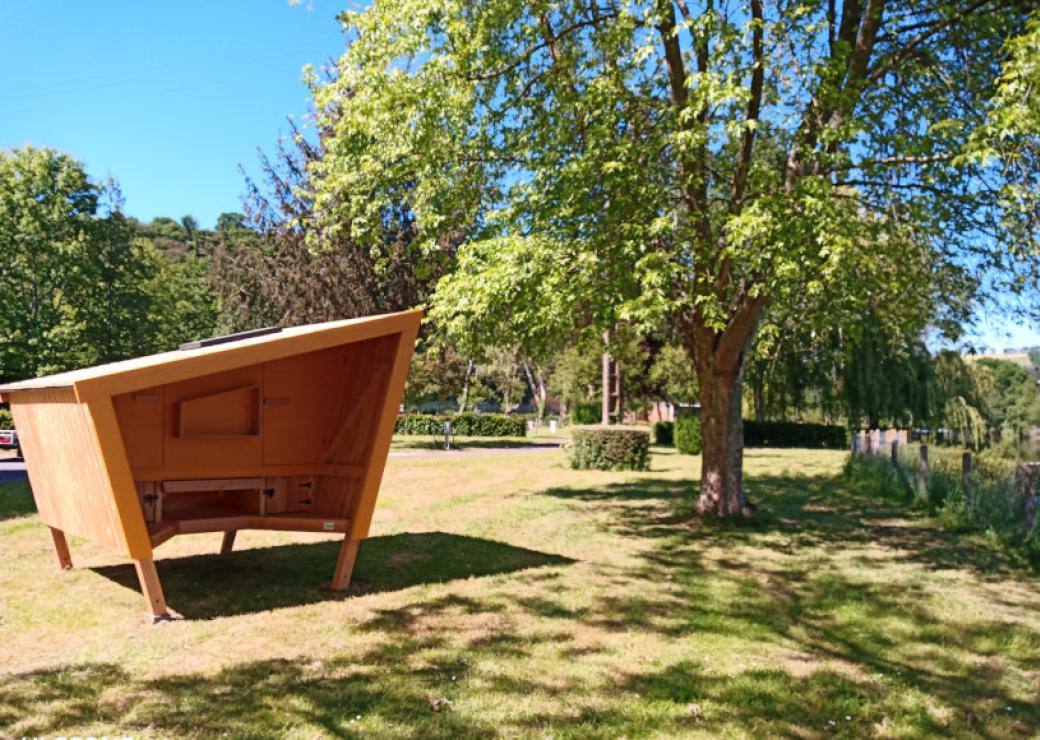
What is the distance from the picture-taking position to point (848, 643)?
6277 millimetres

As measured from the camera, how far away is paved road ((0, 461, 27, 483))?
705 inches

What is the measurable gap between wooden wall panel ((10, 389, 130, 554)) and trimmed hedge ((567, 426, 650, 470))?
15572 millimetres

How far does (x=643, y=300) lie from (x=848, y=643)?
14.7ft

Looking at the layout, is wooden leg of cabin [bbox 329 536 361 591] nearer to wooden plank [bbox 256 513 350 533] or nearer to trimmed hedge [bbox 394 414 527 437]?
wooden plank [bbox 256 513 350 533]

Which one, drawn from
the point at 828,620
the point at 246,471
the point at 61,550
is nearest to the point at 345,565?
the point at 246,471

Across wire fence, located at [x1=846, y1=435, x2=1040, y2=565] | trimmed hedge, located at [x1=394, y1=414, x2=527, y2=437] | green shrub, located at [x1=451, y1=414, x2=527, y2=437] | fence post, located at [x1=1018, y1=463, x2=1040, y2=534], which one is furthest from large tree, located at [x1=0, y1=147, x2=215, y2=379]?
fence post, located at [x1=1018, y1=463, x2=1040, y2=534]

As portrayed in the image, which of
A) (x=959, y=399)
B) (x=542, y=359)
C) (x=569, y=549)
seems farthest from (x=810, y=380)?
(x=569, y=549)

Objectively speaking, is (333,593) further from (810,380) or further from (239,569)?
(810,380)

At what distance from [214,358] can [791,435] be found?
1331 inches

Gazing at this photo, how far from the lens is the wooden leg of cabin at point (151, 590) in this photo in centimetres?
635

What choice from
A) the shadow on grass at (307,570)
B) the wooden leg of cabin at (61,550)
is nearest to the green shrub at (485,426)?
the shadow on grass at (307,570)

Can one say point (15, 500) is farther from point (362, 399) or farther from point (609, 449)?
point (609, 449)

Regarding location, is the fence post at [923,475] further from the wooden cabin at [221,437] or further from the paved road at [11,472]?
the paved road at [11,472]

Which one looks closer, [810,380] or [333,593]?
[333,593]
